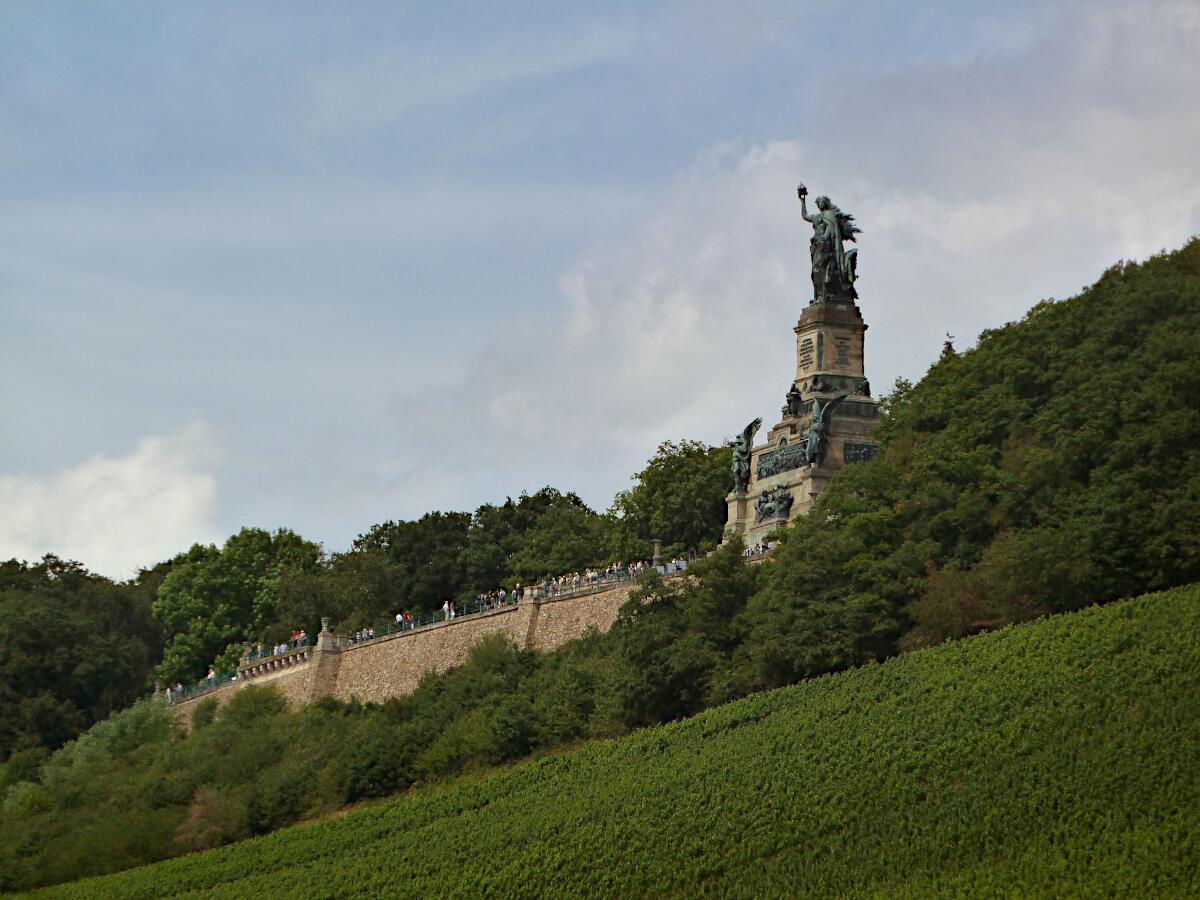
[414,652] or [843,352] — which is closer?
[843,352]

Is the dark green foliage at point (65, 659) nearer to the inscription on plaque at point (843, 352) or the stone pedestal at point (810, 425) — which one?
the stone pedestal at point (810, 425)

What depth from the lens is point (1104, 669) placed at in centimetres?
5244

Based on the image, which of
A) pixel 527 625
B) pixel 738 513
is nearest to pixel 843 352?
pixel 738 513

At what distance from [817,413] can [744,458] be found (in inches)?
128

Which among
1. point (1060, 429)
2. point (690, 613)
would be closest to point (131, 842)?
point (690, 613)

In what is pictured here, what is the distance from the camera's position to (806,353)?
70.3 metres

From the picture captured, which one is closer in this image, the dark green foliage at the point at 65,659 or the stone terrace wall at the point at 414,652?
the stone terrace wall at the point at 414,652

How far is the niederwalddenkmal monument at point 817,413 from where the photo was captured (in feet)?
223

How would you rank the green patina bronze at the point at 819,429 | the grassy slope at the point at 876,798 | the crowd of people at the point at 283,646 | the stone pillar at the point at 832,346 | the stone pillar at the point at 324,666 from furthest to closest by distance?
the crowd of people at the point at 283,646 → the stone pillar at the point at 324,666 → the stone pillar at the point at 832,346 → the green patina bronze at the point at 819,429 → the grassy slope at the point at 876,798

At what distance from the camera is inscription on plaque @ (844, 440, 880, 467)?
68.2m

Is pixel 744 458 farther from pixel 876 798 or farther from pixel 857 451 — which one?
pixel 876 798

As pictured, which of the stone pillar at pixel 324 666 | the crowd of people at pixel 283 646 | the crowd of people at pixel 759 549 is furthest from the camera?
the crowd of people at pixel 283 646

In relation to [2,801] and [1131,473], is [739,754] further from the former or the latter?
[2,801]

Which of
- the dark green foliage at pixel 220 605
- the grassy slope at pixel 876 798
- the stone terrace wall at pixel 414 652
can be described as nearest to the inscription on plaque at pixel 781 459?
the stone terrace wall at pixel 414 652
